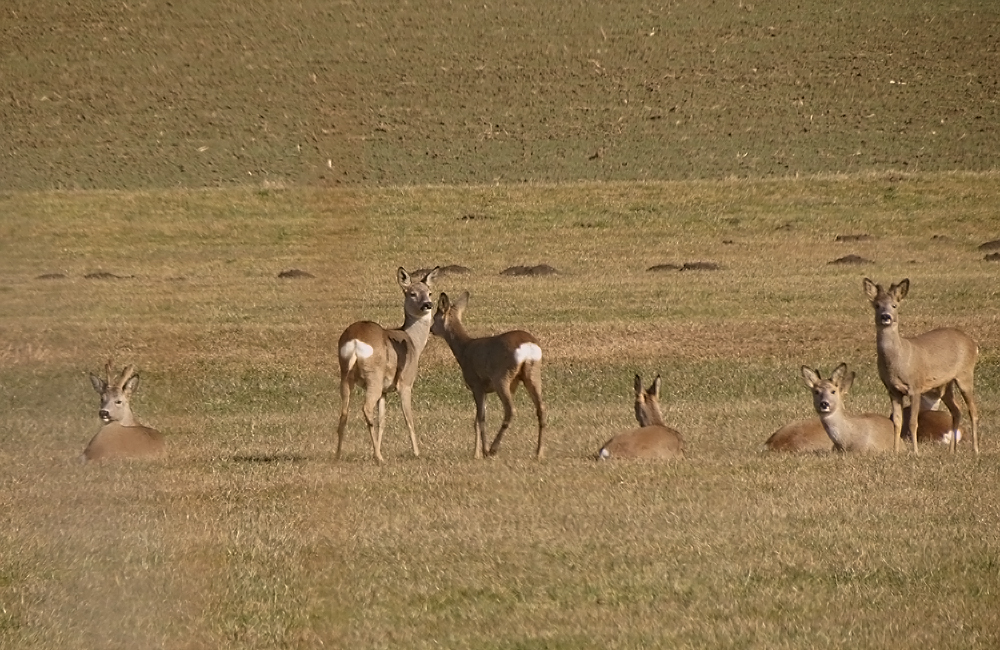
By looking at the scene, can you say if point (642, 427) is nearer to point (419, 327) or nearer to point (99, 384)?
point (419, 327)

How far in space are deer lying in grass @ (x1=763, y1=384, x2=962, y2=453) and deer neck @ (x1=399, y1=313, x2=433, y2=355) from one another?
3406 mm

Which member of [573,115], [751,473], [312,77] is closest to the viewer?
[312,77]

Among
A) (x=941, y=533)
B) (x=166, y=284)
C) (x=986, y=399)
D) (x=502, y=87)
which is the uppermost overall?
(x=502, y=87)

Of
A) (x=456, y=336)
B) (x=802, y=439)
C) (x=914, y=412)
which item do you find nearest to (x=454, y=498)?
(x=802, y=439)

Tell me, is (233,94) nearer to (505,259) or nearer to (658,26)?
(505,259)

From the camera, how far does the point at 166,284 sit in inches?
1340

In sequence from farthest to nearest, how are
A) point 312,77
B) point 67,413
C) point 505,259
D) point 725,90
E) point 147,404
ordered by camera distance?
point 725,90, point 505,259, point 147,404, point 67,413, point 312,77

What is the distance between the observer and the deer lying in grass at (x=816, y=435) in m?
Result: 13.8

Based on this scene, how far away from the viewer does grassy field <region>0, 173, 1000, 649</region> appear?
782cm

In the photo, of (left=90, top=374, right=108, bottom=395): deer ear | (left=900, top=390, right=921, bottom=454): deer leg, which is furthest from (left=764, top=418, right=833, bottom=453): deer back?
(left=90, top=374, right=108, bottom=395): deer ear

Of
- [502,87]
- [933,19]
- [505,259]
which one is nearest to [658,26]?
[502,87]

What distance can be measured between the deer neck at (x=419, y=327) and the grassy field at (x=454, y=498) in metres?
1.01

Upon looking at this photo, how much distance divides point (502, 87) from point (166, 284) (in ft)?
71.2

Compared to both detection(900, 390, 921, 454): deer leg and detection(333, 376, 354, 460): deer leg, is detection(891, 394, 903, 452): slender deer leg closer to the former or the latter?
detection(900, 390, 921, 454): deer leg
